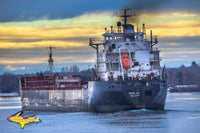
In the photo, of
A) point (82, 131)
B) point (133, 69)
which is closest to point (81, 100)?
point (133, 69)

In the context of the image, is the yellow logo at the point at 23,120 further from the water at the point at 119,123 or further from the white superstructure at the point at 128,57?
the white superstructure at the point at 128,57

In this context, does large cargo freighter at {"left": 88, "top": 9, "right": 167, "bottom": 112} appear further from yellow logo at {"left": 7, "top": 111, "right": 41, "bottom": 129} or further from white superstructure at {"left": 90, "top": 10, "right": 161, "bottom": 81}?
yellow logo at {"left": 7, "top": 111, "right": 41, "bottom": 129}

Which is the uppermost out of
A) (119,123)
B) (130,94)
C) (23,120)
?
(130,94)

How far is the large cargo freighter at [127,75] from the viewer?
69.2 metres

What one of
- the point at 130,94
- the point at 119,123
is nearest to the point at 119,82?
the point at 130,94

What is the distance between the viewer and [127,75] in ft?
241

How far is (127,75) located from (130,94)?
5.04 meters

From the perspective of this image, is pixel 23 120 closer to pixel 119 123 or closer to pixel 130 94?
pixel 130 94

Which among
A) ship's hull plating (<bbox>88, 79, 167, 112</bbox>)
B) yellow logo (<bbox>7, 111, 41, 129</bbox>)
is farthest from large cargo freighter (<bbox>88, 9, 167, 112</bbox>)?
yellow logo (<bbox>7, 111, 41, 129</bbox>)

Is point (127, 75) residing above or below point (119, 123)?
above

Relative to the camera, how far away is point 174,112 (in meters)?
73.9

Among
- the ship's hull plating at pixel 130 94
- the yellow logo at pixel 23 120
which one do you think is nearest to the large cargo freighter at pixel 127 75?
the ship's hull plating at pixel 130 94

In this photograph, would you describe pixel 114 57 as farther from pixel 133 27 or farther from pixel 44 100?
pixel 44 100

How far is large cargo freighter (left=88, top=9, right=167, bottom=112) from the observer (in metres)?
69.2
